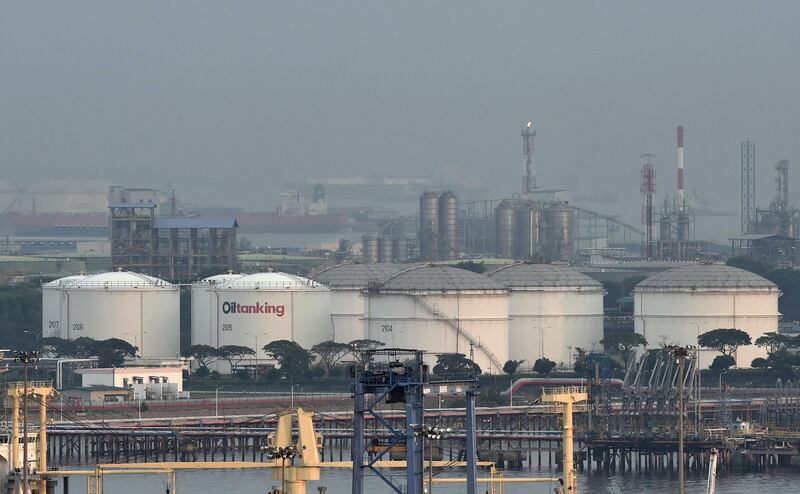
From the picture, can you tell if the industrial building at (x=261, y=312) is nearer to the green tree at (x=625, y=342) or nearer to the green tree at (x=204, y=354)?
the green tree at (x=204, y=354)

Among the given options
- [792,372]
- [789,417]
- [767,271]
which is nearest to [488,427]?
[789,417]

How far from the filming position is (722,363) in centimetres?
13025

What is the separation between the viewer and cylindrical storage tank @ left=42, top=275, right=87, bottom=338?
139m

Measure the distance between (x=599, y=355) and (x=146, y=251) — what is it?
4207 cm

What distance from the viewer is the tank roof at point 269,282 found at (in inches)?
5423

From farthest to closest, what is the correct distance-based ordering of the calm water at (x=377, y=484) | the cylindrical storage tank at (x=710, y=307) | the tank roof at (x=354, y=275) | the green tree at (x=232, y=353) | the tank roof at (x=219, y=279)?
the tank roof at (x=354, y=275)
the tank roof at (x=219, y=279)
the cylindrical storage tank at (x=710, y=307)
the green tree at (x=232, y=353)
the calm water at (x=377, y=484)

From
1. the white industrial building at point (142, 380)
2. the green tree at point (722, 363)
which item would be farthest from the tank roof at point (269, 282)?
the green tree at point (722, 363)

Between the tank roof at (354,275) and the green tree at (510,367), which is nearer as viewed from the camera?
the green tree at (510,367)

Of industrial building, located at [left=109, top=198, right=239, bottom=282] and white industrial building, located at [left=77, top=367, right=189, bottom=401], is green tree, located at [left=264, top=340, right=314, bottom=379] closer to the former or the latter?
white industrial building, located at [left=77, top=367, right=189, bottom=401]

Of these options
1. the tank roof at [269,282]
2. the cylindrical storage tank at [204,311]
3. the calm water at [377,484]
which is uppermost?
the tank roof at [269,282]

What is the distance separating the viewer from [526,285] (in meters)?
140

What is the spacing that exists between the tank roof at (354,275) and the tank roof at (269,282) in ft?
9.59

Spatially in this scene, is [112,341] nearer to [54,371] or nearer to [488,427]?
[54,371]

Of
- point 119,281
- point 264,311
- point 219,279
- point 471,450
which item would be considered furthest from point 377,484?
point 219,279
